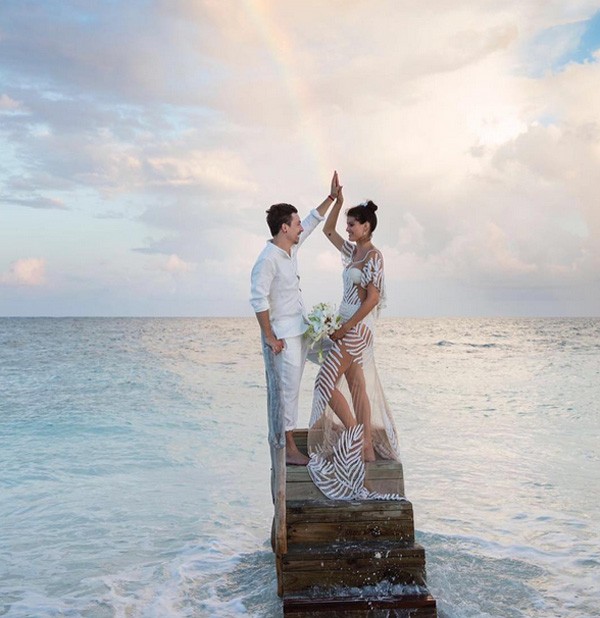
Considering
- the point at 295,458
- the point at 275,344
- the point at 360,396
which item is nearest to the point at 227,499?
the point at 295,458

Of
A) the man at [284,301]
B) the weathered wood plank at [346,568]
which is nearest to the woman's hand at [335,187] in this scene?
the man at [284,301]

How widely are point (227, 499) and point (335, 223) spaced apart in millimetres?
5305

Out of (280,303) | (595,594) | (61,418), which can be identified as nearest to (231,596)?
(280,303)

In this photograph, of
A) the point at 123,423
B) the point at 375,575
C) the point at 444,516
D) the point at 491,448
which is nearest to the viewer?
the point at 375,575

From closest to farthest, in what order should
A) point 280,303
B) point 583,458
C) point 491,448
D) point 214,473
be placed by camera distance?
point 280,303
point 214,473
point 583,458
point 491,448

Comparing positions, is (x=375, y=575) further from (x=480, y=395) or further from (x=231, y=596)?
(x=480, y=395)

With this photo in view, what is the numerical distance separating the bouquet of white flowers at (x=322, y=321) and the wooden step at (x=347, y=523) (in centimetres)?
142

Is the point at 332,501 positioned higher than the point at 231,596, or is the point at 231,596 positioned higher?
the point at 332,501

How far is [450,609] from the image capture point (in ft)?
20.1

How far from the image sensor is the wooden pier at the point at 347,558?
5281 millimetres

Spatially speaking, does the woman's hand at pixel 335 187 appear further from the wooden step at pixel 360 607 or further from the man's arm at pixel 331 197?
the wooden step at pixel 360 607

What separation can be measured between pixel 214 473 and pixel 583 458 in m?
6.72

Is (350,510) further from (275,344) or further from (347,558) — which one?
(275,344)

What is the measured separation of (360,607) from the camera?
17.3 feet
